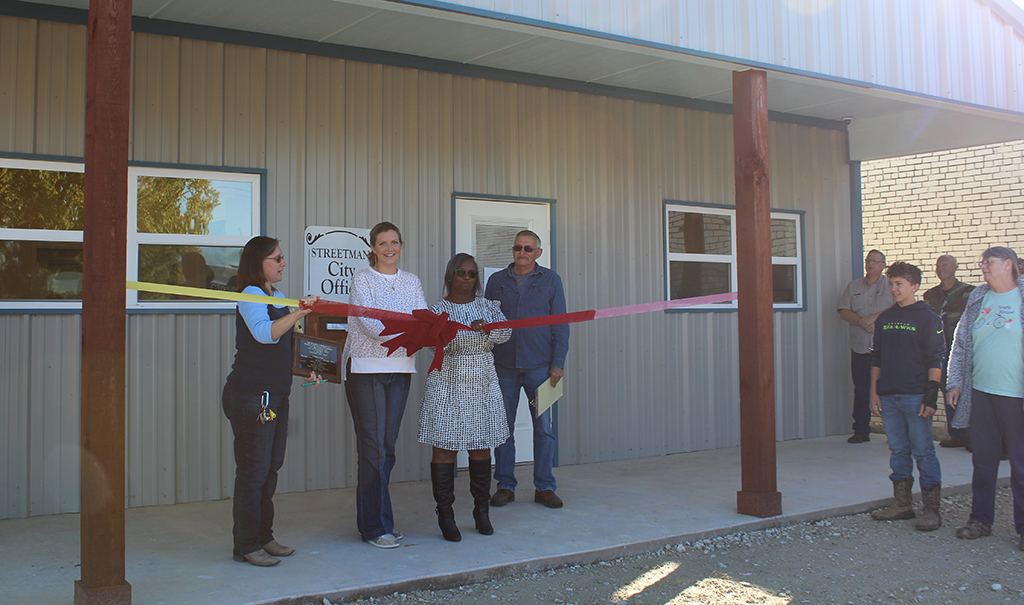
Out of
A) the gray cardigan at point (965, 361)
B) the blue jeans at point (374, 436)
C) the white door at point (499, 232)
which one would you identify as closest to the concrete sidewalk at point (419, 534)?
the blue jeans at point (374, 436)

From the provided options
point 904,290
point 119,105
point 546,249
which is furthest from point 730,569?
point 119,105

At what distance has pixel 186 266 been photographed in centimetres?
563

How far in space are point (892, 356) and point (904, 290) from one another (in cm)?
45

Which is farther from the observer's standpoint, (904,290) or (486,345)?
(904,290)

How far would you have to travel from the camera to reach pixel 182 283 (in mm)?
5617

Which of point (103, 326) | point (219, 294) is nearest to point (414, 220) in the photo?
point (219, 294)

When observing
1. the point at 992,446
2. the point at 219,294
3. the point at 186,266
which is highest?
the point at 186,266

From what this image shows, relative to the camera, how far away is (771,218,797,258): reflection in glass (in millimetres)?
8523

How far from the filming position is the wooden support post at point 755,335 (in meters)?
5.25

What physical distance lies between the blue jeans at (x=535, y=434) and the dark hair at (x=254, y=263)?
6.56 feet

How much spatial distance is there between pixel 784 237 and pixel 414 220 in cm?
428

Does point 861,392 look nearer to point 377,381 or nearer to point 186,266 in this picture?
point 377,381

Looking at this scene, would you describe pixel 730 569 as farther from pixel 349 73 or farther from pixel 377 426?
pixel 349 73

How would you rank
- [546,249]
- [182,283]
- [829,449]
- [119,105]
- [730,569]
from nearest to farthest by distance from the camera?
[119,105] → [730,569] → [182,283] → [546,249] → [829,449]
